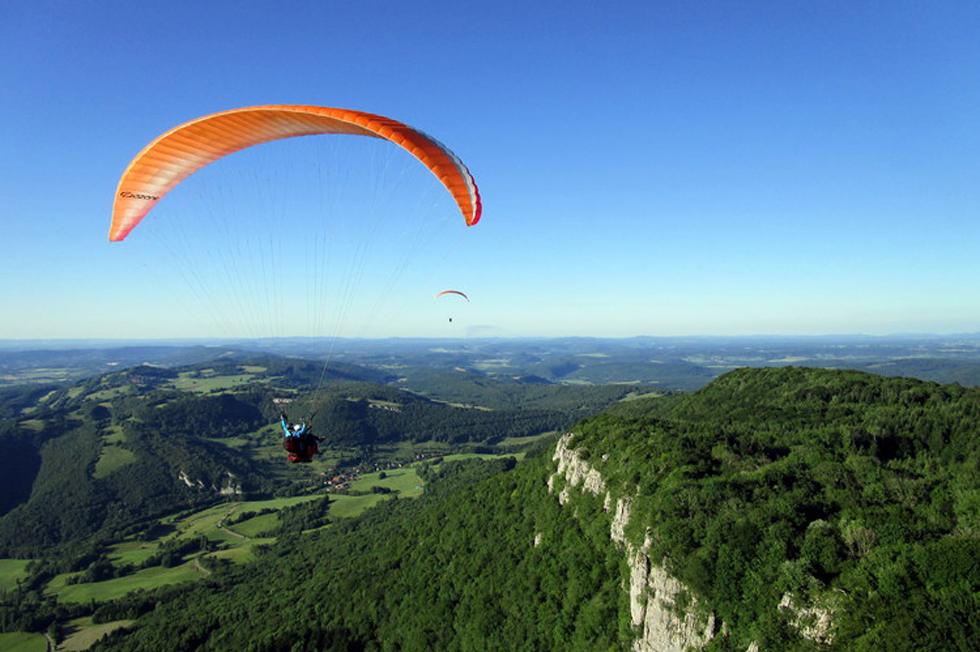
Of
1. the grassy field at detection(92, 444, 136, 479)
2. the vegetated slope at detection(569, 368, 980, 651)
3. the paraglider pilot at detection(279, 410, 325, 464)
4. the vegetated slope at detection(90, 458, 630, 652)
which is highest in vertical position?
the paraglider pilot at detection(279, 410, 325, 464)

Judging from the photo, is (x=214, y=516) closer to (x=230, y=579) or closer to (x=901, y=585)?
(x=230, y=579)

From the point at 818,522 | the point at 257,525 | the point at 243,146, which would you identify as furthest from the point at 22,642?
the point at 818,522

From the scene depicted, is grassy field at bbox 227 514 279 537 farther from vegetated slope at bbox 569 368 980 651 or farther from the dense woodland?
vegetated slope at bbox 569 368 980 651

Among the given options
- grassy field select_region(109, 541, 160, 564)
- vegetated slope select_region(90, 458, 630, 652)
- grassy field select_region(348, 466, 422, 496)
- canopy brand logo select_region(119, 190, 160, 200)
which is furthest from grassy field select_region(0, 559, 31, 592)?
canopy brand logo select_region(119, 190, 160, 200)

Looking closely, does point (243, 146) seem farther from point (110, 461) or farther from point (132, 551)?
point (110, 461)

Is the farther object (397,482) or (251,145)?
(397,482)
